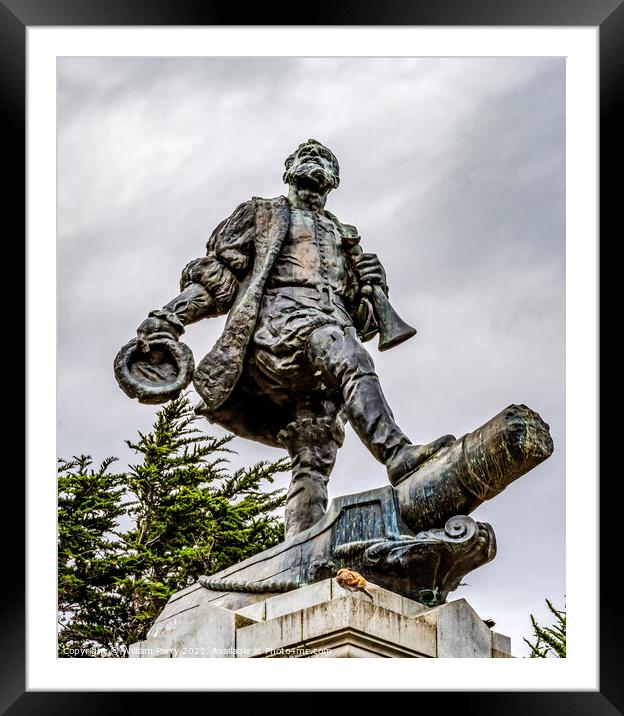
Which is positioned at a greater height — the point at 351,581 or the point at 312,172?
the point at 312,172

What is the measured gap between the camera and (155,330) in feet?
30.4

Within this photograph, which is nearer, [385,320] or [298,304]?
[298,304]

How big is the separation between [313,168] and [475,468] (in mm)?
2828

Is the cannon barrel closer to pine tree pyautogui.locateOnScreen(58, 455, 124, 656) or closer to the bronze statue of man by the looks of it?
the bronze statue of man

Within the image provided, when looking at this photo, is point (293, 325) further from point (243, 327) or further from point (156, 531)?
point (156, 531)

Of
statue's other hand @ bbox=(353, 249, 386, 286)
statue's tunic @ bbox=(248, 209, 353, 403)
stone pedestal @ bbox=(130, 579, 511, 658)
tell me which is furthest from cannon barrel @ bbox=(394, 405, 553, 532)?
statue's other hand @ bbox=(353, 249, 386, 286)

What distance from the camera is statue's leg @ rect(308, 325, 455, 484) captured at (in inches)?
336

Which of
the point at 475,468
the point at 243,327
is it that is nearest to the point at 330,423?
the point at 243,327

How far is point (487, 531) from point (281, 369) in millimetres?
1846

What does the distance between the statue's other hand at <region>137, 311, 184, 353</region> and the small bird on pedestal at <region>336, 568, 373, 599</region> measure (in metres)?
2.25

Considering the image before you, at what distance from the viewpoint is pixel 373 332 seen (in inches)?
388

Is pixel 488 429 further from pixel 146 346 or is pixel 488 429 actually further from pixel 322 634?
pixel 146 346
